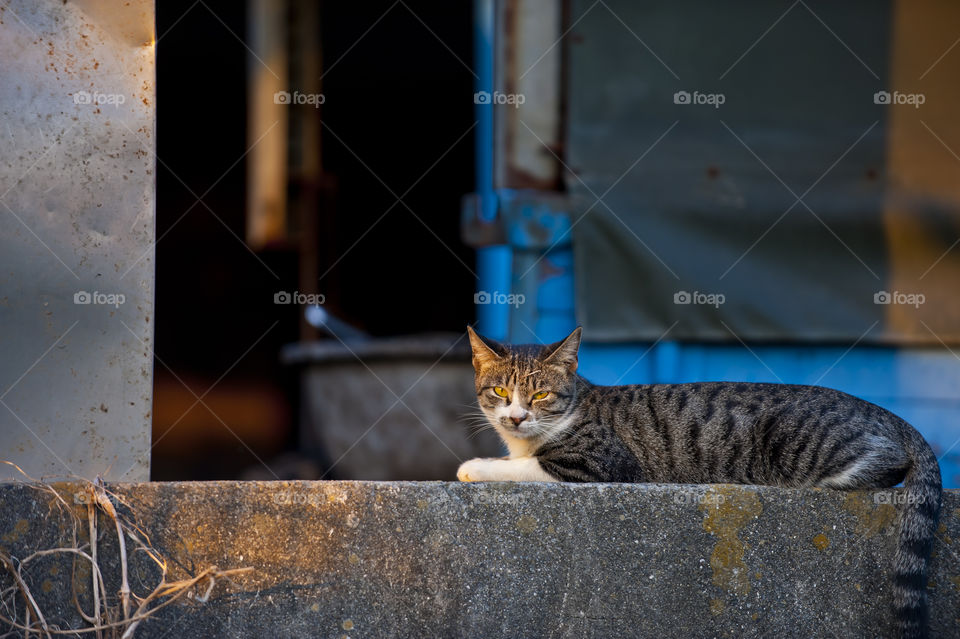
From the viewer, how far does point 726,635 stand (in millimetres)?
2492

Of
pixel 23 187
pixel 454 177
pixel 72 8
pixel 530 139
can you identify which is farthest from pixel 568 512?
pixel 454 177

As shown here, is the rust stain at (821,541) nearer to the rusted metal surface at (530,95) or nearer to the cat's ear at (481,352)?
the cat's ear at (481,352)

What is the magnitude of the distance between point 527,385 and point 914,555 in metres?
1.54

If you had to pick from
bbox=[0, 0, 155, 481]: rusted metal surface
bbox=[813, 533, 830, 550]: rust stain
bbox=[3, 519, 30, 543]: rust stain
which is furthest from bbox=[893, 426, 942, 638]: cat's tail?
bbox=[3, 519, 30, 543]: rust stain

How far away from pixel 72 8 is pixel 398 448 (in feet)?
12.2

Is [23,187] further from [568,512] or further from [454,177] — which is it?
[454,177]

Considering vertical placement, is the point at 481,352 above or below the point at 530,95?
below

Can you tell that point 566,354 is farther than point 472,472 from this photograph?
Yes

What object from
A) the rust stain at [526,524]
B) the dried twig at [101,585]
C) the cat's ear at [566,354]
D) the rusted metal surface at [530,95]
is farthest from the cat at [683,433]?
the rusted metal surface at [530,95]

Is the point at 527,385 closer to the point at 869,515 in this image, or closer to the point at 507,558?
the point at 507,558

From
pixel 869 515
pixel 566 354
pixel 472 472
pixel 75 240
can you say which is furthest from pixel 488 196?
pixel 869 515

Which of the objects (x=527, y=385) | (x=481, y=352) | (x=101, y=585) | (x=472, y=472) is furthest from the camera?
(x=481, y=352)

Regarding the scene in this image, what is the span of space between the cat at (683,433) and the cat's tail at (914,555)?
0.03 feet

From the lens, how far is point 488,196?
500 centimetres
